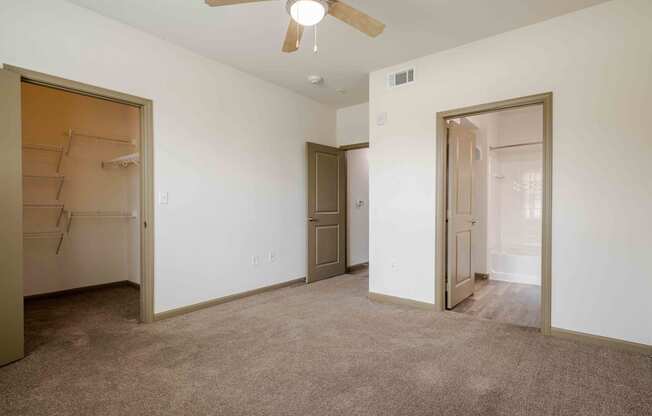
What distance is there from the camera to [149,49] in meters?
3.23

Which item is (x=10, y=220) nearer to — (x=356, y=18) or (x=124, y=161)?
(x=124, y=161)

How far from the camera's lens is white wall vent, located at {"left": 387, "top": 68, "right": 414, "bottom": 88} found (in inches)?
149

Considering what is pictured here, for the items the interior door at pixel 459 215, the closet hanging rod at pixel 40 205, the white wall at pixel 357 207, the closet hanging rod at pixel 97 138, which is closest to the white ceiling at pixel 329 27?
the interior door at pixel 459 215

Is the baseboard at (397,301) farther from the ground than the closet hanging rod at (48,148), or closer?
closer

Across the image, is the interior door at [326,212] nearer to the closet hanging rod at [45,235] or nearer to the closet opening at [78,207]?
the closet opening at [78,207]

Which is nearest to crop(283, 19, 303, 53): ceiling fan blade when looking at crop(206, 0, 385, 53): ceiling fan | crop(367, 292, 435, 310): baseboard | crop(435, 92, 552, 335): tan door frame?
crop(206, 0, 385, 53): ceiling fan

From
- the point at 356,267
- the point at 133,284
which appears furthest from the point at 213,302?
the point at 356,267

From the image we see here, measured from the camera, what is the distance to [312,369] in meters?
2.31

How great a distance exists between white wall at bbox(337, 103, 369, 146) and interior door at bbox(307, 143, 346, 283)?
268 mm

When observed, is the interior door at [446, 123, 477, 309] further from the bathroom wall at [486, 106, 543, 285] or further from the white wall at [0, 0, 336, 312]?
the white wall at [0, 0, 336, 312]

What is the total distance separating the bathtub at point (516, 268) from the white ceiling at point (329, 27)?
3.17 m

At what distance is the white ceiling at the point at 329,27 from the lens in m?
2.74

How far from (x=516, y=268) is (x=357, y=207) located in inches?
106

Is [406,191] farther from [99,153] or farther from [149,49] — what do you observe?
[99,153]
